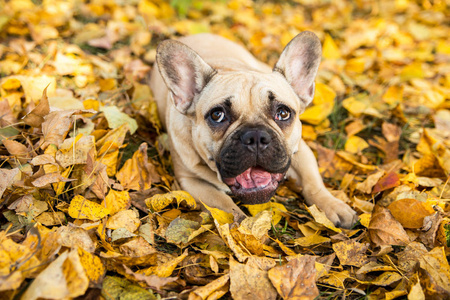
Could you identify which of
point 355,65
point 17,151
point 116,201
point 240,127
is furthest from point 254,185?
Answer: point 355,65

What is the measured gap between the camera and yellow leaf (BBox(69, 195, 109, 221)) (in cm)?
250

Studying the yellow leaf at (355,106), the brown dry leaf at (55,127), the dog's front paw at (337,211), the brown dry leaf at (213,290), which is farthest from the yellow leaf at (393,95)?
the brown dry leaf at (55,127)

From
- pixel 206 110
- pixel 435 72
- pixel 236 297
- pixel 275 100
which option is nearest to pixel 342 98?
pixel 435 72

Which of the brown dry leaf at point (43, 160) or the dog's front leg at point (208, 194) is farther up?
the brown dry leaf at point (43, 160)

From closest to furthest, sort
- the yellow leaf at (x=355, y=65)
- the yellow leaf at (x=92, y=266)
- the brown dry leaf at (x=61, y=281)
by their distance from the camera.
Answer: the brown dry leaf at (x=61, y=281)
the yellow leaf at (x=92, y=266)
the yellow leaf at (x=355, y=65)

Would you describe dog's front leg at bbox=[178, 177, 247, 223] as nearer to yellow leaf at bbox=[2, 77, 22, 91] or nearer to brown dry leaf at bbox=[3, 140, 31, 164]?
brown dry leaf at bbox=[3, 140, 31, 164]

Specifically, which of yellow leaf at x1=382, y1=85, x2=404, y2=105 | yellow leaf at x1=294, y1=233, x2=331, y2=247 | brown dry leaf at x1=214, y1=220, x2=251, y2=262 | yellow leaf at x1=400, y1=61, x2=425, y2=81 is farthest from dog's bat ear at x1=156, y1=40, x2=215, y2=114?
yellow leaf at x1=400, y1=61, x2=425, y2=81

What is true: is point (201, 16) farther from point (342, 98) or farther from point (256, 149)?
point (256, 149)

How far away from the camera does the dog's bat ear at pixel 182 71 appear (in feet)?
9.90

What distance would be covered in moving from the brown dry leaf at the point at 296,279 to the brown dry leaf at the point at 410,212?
91 centimetres

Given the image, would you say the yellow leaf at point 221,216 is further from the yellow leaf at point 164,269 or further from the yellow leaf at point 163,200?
the yellow leaf at point 164,269

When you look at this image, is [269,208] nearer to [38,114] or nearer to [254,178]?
[254,178]

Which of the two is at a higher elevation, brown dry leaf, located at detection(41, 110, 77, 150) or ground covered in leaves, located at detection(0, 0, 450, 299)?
brown dry leaf, located at detection(41, 110, 77, 150)

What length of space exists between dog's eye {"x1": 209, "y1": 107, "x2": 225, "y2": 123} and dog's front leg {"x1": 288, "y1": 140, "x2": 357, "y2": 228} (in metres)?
0.94
